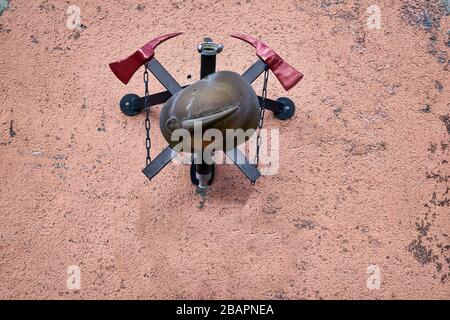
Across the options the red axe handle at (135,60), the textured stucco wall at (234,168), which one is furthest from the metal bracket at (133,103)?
the red axe handle at (135,60)

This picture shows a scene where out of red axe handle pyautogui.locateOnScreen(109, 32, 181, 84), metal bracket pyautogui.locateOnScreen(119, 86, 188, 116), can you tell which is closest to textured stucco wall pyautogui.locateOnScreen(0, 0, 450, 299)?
metal bracket pyautogui.locateOnScreen(119, 86, 188, 116)

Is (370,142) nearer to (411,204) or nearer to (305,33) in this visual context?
(411,204)

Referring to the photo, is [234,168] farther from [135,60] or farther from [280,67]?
[135,60]

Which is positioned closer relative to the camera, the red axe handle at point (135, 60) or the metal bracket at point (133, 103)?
the red axe handle at point (135, 60)

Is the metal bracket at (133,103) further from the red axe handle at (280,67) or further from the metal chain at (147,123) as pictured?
the red axe handle at (280,67)

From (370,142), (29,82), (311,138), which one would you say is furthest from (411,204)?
(29,82)

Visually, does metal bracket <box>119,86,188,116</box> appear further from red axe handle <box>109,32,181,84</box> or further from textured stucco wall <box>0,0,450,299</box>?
red axe handle <box>109,32,181,84</box>

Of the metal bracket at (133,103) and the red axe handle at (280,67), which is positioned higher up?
the red axe handle at (280,67)

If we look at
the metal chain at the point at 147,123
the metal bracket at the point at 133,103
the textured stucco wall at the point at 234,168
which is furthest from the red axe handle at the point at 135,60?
the textured stucco wall at the point at 234,168
